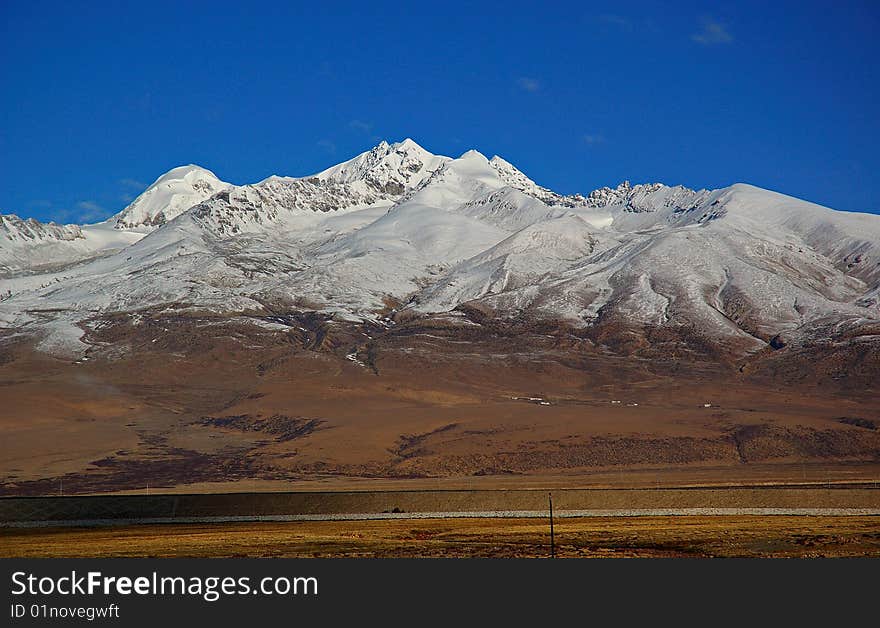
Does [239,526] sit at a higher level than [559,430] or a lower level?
A: lower

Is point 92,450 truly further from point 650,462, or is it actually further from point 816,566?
point 816,566

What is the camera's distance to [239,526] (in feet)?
204

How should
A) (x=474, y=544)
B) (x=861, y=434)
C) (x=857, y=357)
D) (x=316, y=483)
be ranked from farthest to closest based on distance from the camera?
(x=857, y=357)
(x=861, y=434)
(x=316, y=483)
(x=474, y=544)

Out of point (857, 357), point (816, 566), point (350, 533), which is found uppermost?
point (857, 357)

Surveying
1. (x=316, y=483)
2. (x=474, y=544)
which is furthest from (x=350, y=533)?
(x=316, y=483)

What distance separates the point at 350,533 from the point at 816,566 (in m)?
24.8

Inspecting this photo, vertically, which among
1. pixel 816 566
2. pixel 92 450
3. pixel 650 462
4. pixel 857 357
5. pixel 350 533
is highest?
pixel 857 357

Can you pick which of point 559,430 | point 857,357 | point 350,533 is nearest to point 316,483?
point 559,430

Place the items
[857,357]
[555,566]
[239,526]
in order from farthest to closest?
[857,357], [239,526], [555,566]

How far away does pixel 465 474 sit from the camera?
136625 mm

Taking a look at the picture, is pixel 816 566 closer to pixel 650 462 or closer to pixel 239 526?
pixel 239 526

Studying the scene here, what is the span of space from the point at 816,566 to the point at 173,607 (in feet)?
67.7

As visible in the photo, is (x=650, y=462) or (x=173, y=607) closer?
(x=173, y=607)

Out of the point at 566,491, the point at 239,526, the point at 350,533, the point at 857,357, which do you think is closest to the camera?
the point at 350,533
